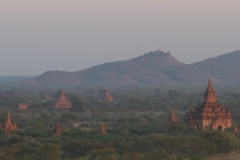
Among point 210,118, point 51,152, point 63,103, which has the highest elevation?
point 63,103

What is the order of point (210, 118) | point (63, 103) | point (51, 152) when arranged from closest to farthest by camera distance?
point (51, 152)
point (210, 118)
point (63, 103)

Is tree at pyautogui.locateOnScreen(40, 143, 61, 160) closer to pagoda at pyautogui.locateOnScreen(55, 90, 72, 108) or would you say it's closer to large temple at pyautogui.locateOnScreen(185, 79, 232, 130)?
large temple at pyautogui.locateOnScreen(185, 79, 232, 130)

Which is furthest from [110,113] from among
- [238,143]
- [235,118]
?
[238,143]

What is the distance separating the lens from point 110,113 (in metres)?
85.4

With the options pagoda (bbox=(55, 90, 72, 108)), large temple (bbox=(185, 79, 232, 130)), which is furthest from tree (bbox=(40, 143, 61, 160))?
pagoda (bbox=(55, 90, 72, 108))

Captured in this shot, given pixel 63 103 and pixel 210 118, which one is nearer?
pixel 210 118

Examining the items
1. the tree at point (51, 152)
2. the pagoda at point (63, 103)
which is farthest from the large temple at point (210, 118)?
the pagoda at point (63, 103)

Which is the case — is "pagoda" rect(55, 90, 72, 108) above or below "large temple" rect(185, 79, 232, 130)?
above

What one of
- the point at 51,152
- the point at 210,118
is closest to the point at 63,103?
the point at 210,118

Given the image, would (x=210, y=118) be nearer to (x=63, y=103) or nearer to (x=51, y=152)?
(x=51, y=152)

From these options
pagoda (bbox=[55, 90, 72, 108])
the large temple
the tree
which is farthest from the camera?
pagoda (bbox=[55, 90, 72, 108])

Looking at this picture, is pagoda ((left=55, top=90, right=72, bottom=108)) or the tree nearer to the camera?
the tree

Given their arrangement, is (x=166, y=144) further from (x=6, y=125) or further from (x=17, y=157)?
(x=6, y=125)

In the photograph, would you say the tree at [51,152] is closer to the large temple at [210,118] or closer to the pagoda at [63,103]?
the large temple at [210,118]
